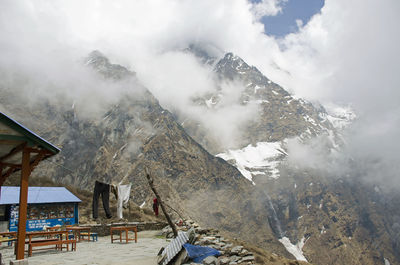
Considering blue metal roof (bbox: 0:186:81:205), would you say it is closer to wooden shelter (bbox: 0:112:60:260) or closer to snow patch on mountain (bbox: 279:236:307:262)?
wooden shelter (bbox: 0:112:60:260)

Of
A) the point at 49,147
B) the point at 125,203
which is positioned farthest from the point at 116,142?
the point at 49,147

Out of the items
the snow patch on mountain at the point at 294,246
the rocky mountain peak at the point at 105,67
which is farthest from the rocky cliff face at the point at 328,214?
the rocky mountain peak at the point at 105,67

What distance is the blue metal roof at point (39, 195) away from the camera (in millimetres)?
21922

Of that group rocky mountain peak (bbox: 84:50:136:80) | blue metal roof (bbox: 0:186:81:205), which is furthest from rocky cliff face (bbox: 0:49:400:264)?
blue metal roof (bbox: 0:186:81:205)

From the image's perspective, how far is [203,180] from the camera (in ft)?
355

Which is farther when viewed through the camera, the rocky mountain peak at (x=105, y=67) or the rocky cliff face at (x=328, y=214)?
the rocky cliff face at (x=328, y=214)

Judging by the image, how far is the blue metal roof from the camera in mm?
21922

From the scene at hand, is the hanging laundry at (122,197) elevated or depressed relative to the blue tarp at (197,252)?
elevated

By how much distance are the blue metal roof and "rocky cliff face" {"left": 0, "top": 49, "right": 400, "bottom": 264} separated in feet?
83.9

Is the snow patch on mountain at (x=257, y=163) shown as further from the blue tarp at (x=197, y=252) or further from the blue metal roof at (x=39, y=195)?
the blue tarp at (x=197, y=252)

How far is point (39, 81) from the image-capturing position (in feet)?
313

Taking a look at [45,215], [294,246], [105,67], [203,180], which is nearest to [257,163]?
[294,246]

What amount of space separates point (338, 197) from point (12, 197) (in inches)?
6445

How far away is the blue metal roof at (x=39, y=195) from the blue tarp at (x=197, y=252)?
1729 cm
